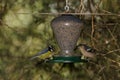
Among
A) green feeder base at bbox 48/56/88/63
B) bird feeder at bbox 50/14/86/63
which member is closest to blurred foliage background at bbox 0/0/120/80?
bird feeder at bbox 50/14/86/63

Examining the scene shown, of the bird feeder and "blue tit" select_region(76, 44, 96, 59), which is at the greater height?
the bird feeder

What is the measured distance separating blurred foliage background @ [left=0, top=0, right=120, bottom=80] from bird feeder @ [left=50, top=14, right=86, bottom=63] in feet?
2.42

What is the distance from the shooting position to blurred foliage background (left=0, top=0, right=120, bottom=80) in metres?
3.78

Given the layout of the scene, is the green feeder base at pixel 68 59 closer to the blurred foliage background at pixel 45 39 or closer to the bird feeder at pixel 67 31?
the bird feeder at pixel 67 31

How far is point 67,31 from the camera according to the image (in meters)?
2.96

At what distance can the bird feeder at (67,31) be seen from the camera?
9.41ft

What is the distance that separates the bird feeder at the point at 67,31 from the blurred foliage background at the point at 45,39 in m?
0.74

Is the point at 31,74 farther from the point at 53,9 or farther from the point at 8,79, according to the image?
the point at 53,9

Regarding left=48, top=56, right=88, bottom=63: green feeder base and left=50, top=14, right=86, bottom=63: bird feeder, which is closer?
left=48, top=56, right=88, bottom=63: green feeder base

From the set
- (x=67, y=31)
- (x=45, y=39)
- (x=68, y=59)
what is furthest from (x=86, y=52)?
(x=45, y=39)

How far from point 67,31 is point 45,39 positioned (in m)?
0.88

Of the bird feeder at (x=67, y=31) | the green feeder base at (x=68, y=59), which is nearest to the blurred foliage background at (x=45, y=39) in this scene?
the bird feeder at (x=67, y=31)

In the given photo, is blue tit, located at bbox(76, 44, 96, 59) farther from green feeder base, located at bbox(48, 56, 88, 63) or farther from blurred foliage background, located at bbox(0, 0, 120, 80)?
blurred foliage background, located at bbox(0, 0, 120, 80)

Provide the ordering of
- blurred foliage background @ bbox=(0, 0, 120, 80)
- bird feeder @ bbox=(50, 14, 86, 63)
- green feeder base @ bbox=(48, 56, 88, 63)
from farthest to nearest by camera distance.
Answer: blurred foliage background @ bbox=(0, 0, 120, 80) → bird feeder @ bbox=(50, 14, 86, 63) → green feeder base @ bbox=(48, 56, 88, 63)
